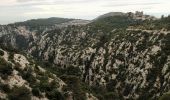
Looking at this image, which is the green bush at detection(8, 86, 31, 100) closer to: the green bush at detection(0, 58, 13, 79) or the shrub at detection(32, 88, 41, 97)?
the shrub at detection(32, 88, 41, 97)

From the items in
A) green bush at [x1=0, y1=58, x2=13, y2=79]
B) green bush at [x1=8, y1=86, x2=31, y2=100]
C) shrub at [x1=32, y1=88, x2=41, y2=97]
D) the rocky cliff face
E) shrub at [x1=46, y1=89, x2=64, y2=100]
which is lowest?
the rocky cliff face

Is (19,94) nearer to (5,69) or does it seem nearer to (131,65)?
(5,69)

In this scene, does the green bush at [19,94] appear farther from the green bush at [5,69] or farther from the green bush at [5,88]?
the green bush at [5,69]

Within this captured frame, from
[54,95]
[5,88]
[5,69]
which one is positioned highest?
[5,69]

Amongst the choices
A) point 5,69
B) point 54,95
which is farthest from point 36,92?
point 5,69

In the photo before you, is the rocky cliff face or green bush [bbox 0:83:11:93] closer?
green bush [bbox 0:83:11:93]

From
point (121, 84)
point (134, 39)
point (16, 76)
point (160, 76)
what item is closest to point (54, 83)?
point (16, 76)

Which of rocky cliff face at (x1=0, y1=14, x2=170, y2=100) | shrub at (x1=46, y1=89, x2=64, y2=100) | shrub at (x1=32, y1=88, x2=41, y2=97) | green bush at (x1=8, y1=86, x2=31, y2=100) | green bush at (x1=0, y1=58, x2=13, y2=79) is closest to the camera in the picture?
green bush at (x1=8, y1=86, x2=31, y2=100)

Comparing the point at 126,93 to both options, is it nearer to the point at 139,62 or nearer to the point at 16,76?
the point at 139,62

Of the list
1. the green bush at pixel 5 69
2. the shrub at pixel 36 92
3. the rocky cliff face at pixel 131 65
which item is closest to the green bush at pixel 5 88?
the green bush at pixel 5 69

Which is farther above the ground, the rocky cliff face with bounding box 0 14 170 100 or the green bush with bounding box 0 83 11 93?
the green bush with bounding box 0 83 11 93

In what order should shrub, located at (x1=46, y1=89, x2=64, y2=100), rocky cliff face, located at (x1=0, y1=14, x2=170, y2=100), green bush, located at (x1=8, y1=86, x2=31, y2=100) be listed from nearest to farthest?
1. green bush, located at (x1=8, y1=86, x2=31, y2=100)
2. shrub, located at (x1=46, y1=89, x2=64, y2=100)
3. rocky cliff face, located at (x1=0, y1=14, x2=170, y2=100)

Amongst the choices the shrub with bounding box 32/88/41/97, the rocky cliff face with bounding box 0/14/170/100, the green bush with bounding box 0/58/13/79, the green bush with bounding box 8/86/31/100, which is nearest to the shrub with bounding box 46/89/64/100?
the shrub with bounding box 32/88/41/97
